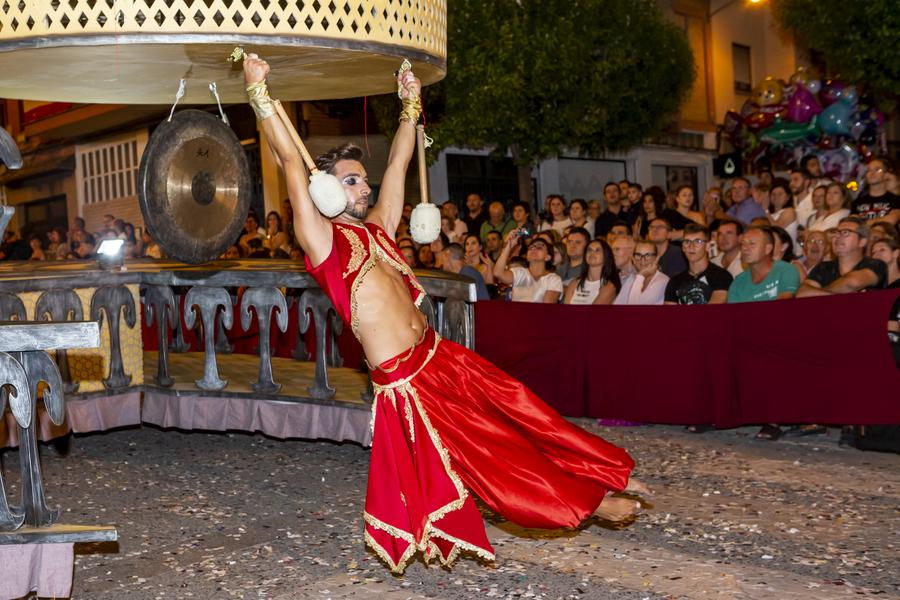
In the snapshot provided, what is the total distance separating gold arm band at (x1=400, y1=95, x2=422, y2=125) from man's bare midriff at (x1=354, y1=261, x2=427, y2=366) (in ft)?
2.24

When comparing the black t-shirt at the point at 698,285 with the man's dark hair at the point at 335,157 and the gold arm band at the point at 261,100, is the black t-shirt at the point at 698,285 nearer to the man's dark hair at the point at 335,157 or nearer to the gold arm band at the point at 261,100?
the man's dark hair at the point at 335,157

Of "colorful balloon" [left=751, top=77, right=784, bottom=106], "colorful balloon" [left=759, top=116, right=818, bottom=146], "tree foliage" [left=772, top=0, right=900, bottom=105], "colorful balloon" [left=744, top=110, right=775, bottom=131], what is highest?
"tree foliage" [left=772, top=0, right=900, bottom=105]

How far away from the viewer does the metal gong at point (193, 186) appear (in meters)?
5.89

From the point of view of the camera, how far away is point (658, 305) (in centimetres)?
749

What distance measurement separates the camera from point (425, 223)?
13.7ft

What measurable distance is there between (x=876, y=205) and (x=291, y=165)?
6.99 metres

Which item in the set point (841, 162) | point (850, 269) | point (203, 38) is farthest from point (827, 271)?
point (841, 162)

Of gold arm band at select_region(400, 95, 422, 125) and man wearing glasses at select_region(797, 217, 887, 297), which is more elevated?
gold arm band at select_region(400, 95, 422, 125)

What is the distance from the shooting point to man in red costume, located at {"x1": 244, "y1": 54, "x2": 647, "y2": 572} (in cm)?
405

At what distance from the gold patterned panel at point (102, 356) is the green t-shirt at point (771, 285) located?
4437 mm

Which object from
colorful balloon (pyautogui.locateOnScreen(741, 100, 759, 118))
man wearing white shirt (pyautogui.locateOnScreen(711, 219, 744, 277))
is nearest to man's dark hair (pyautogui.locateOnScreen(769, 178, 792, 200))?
man wearing white shirt (pyautogui.locateOnScreen(711, 219, 744, 277))

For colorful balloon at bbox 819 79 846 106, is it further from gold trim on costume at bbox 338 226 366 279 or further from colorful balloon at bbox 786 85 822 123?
gold trim on costume at bbox 338 226 366 279

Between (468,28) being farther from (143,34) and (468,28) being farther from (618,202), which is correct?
(143,34)

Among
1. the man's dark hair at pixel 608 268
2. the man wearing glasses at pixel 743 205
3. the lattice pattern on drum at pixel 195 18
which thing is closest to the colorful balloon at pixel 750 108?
the man wearing glasses at pixel 743 205
